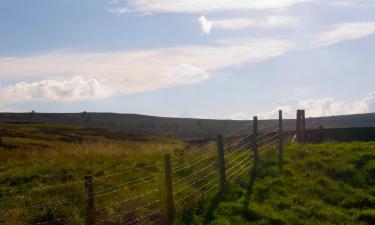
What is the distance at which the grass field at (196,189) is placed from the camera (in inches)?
515

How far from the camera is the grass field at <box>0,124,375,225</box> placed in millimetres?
13078

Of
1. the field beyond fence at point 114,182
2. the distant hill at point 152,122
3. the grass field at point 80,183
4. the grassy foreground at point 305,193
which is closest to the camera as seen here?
the field beyond fence at point 114,182

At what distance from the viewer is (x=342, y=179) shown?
16.9m

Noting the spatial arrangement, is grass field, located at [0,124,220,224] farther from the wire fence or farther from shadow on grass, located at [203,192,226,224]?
shadow on grass, located at [203,192,226,224]

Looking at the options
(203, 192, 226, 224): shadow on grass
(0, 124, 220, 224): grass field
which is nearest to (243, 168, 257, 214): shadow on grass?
(203, 192, 226, 224): shadow on grass

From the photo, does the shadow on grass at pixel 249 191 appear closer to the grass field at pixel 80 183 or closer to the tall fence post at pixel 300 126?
the grass field at pixel 80 183

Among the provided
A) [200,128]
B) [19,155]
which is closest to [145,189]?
[19,155]

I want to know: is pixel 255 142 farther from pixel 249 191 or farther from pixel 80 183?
pixel 80 183

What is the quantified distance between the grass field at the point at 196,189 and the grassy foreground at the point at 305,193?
25 millimetres

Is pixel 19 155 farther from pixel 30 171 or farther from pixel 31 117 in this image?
pixel 31 117

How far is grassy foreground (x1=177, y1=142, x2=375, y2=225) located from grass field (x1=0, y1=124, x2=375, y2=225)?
25mm

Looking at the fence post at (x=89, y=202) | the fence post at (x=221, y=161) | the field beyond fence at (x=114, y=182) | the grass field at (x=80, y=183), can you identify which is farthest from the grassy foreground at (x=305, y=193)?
the fence post at (x=89, y=202)

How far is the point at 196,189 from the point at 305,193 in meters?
3.22

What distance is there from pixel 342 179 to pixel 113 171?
789cm
